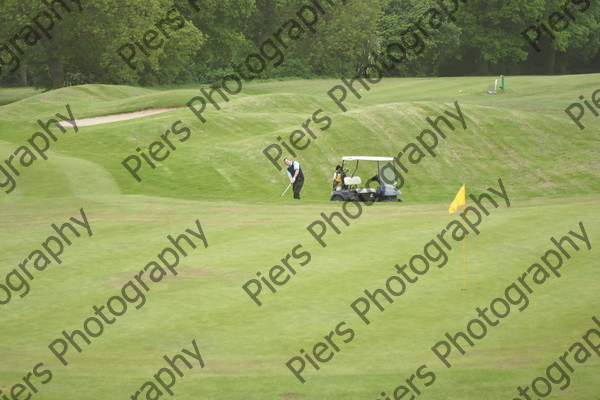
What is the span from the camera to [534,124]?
163 feet

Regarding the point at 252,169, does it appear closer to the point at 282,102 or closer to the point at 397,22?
the point at 282,102

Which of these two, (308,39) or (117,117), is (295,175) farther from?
(308,39)

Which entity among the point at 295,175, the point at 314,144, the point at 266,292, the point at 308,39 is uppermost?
the point at 266,292

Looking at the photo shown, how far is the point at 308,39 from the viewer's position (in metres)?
95.2

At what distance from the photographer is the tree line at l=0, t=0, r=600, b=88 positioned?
218 ft

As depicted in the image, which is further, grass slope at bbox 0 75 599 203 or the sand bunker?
the sand bunker

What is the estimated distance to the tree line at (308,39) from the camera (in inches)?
2618

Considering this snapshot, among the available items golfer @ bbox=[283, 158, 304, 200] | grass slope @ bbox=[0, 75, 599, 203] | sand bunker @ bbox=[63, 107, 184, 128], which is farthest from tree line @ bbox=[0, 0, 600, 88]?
golfer @ bbox=[283, 158, 304, 200]

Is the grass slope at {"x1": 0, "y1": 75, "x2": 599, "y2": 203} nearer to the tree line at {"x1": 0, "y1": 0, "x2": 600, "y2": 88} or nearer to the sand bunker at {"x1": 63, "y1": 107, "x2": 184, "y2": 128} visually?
the sand bunker at {"x1": 63, "y1": 107, "x2": 184, "y2": 128}

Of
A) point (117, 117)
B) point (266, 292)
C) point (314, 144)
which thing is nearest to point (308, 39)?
point (117, 117)

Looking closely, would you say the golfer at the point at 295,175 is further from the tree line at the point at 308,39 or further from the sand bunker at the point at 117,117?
the tree line at the point at 308,39

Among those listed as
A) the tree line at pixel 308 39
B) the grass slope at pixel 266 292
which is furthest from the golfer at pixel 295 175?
the tree line at pixel 308 39

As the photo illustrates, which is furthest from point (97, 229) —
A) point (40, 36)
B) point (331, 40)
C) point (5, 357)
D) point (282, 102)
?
point (331, 40)

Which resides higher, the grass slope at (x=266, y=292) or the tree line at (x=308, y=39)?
the grass slope at (x=266, y=292)
